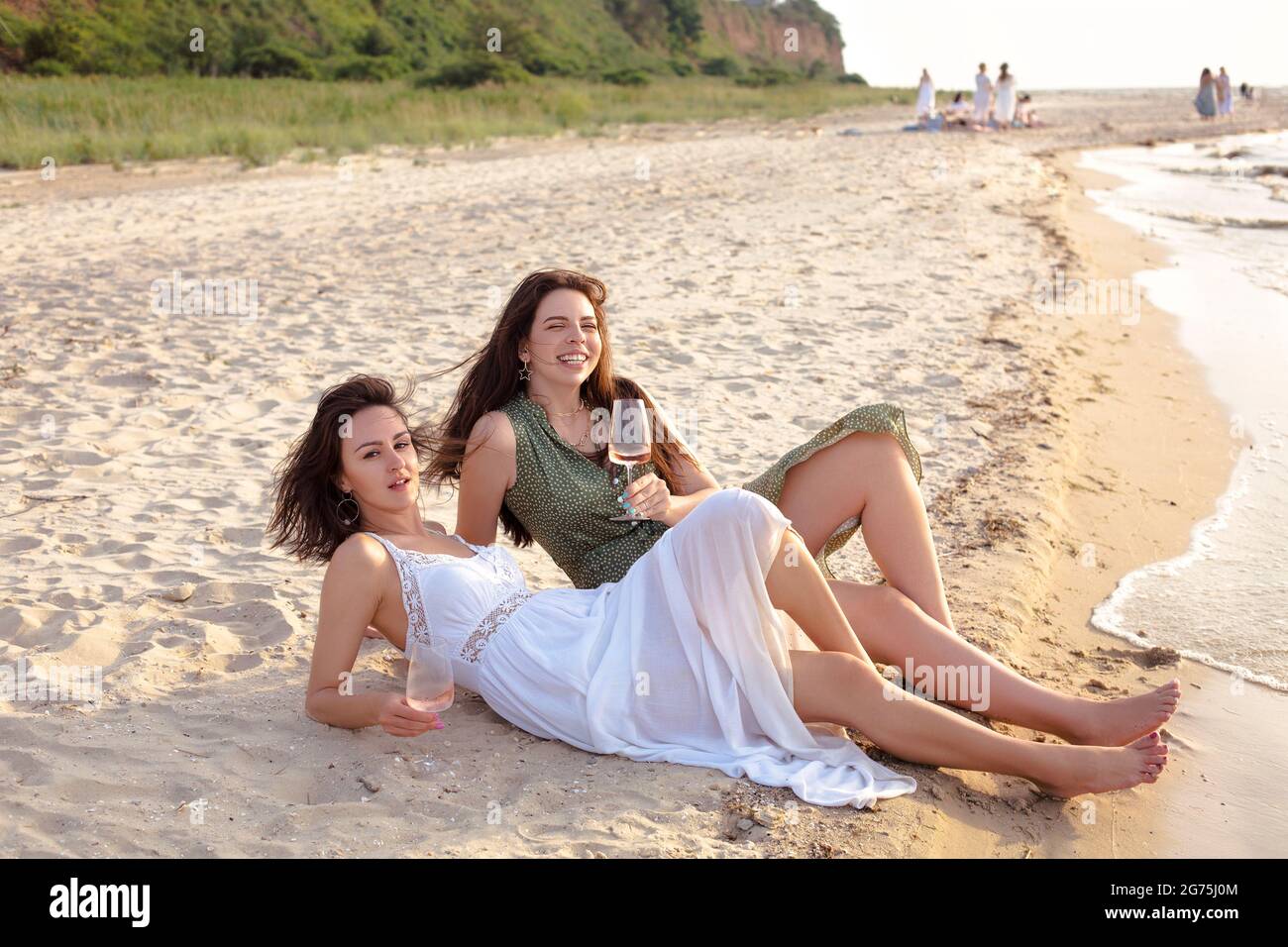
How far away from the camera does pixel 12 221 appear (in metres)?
11.2

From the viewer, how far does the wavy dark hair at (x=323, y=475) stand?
3.39 meters

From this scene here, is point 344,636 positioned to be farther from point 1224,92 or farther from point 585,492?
point 1224,92

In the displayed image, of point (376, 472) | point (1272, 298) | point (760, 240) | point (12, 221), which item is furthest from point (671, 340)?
point (12, 221)

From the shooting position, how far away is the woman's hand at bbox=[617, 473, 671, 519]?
3.28m

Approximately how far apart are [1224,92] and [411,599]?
36910 mm

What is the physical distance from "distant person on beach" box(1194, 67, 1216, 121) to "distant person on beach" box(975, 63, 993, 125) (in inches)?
396

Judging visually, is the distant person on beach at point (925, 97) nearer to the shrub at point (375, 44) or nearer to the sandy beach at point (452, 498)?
the sandy beach at point (452, 498)

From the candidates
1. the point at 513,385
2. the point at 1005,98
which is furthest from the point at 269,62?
the point at 513,385

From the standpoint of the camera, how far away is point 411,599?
332cm

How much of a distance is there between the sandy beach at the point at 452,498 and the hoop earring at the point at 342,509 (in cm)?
54

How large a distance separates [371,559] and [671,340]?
456 cm

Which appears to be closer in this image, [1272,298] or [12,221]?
[1272,298]
